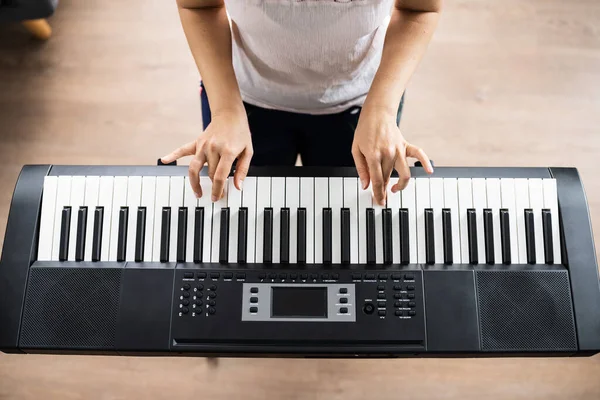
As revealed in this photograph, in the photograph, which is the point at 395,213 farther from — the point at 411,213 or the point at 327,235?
the point at 327,235

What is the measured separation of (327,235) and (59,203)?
51 cm

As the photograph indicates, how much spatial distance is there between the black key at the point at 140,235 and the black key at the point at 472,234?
1.99ft

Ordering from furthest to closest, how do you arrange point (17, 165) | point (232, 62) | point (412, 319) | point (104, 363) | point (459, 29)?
point (459, 29) < point (17, 165) < point (104, 363) < point (232, 62) < point (412, 319)

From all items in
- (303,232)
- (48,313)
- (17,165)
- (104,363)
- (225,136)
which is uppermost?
(225,136)

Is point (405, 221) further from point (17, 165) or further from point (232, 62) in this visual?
point (17, 165)

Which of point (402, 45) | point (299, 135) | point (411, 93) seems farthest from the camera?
point (411, 93)

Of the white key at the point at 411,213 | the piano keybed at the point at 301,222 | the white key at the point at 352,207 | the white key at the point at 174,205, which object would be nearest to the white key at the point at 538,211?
the piano keybed at the point at 301,222

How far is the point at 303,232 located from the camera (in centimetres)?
96

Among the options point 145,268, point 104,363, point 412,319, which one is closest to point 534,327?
point 412,319

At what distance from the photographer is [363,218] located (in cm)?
96

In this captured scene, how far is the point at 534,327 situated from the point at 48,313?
874 millimetres

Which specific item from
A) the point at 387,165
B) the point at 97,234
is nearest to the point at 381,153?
the point at 387,165

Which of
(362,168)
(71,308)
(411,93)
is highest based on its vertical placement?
(362,168)

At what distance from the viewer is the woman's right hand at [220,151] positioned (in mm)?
904
